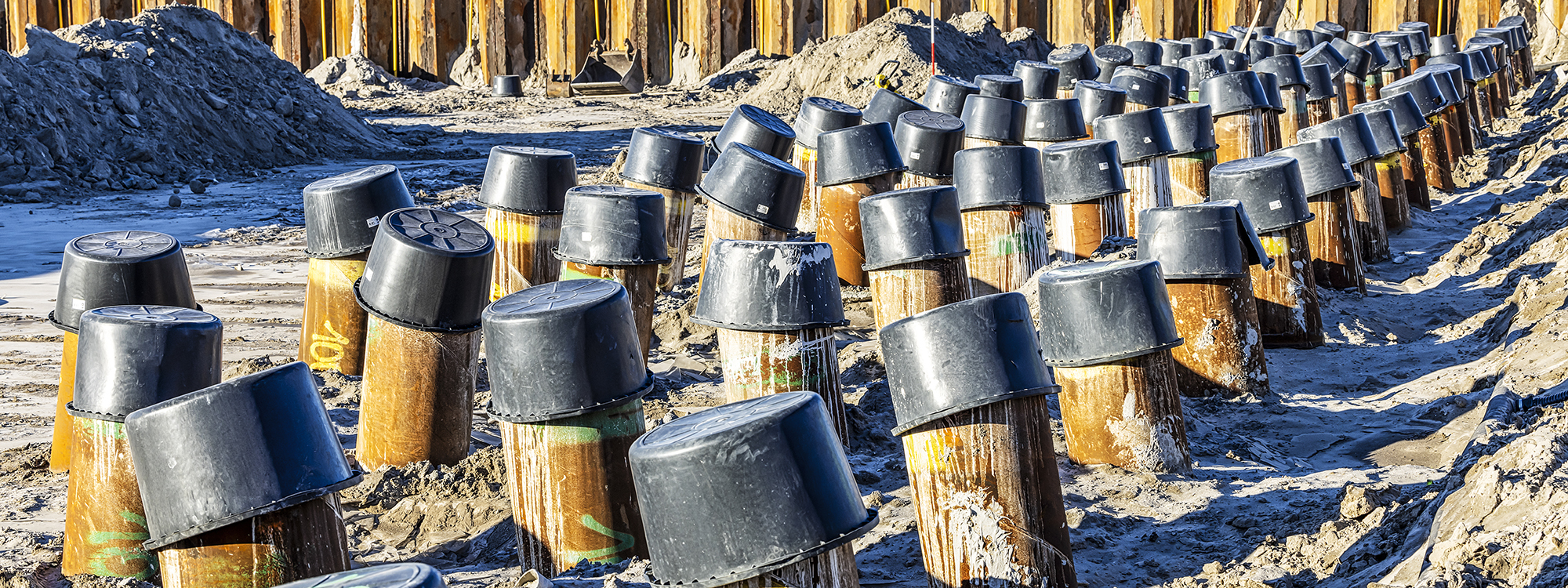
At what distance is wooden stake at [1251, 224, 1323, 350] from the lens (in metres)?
6.12

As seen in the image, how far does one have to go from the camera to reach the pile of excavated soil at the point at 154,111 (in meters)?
12.2

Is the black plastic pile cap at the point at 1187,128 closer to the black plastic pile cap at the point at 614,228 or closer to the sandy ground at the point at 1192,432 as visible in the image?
the sandy ground at the point at 1192,432

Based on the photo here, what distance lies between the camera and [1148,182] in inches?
299

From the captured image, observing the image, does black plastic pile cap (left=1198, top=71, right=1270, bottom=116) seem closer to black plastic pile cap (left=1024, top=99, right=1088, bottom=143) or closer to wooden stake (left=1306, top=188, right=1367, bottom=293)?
black plastic pile cap (left=1024, top=99, right=1088, bottom=143)

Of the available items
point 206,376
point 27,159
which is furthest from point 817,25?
point 206,376

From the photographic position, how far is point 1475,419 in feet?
15.6

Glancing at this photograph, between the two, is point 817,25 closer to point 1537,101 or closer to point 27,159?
point 1537,101

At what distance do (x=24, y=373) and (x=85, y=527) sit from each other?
2.75 meters

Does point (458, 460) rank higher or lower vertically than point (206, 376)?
lower

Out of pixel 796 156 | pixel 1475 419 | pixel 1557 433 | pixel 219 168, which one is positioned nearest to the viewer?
pixel 1557 433

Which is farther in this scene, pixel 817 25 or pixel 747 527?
pixel 817 25

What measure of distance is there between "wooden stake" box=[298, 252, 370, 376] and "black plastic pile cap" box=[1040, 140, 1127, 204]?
3505mm

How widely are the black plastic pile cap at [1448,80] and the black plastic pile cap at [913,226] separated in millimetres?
7912

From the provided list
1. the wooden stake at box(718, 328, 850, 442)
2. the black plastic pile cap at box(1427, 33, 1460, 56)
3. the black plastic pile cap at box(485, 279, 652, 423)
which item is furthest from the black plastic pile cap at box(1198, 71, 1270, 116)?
the black plastic pile cap at box(1427, 33, 1460, 56)
